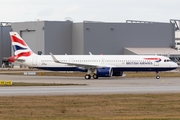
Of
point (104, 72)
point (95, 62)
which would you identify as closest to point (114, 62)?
point (95, 62)

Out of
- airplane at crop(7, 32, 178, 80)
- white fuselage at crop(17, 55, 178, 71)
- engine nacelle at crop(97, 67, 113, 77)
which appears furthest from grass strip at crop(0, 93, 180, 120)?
white fuselage at crop(17, 55, 178, 71)

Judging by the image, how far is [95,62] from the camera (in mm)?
50719

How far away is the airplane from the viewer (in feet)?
161

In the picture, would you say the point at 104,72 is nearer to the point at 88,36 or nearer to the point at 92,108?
the point at 92,108

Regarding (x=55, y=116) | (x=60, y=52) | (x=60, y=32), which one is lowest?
(x=55, y=116)

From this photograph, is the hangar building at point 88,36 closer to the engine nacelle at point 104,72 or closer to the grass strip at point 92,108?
the engine nacelle at point 104,72

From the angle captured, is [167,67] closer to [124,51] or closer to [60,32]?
[124,51]

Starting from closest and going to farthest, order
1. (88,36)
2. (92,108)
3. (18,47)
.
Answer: (92,108)
(18,47)
(88,36)

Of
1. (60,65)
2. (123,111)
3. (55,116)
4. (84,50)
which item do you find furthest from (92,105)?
(84,50)

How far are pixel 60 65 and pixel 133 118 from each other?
1394 inches

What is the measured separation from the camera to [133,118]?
1598 cm

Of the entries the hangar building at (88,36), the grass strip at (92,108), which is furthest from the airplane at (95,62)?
the hangar building at (88,36)

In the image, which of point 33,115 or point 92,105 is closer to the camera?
point 33,115

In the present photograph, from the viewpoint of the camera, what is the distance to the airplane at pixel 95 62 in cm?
4922
